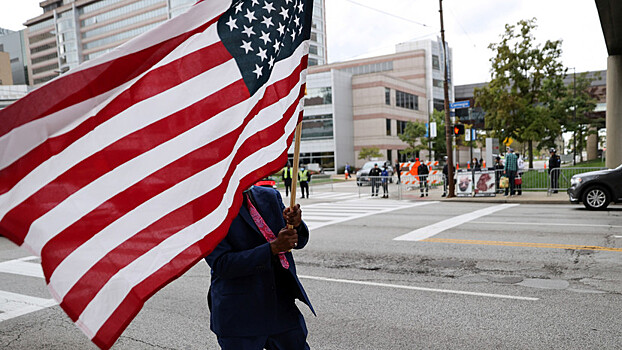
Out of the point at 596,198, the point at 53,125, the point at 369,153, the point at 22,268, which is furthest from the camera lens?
the point at 369,153

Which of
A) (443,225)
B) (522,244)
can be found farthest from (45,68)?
(522,244)

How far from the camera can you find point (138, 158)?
238 centimetres

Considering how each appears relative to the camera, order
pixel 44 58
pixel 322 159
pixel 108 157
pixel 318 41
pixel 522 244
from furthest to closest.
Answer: pixel 44 58, pixel 318 41, pixel 322 159, pixel 522 244, pixel 108 157

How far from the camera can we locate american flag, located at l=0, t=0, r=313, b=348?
215cm

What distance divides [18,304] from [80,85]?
563cm

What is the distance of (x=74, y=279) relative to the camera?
84.0 inches

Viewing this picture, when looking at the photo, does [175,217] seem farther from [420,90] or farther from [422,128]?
[420,90]

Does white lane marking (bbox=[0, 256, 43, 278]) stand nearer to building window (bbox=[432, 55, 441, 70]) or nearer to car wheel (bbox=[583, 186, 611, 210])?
car wheel (bbox=[583, 186, 611, 210])

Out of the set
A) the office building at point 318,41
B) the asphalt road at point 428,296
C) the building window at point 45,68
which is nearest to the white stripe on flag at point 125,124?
the asphalt road at point 428,296

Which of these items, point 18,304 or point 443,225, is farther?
point 443,225

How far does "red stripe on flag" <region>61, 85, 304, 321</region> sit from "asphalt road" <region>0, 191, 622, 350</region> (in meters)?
2.78

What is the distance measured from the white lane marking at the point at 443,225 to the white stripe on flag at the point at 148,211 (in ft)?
27.5

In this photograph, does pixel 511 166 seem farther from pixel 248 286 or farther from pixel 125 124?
pixel 125 124

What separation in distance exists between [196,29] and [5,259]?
31.8ft
